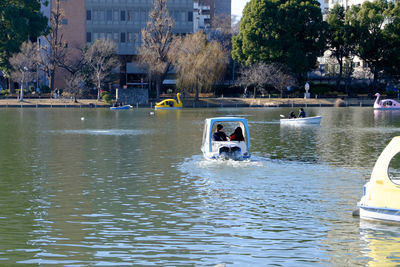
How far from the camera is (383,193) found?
17.2 m

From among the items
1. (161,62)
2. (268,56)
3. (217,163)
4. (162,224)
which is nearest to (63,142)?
(217,163)

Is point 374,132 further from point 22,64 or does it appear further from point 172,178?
point 22,64

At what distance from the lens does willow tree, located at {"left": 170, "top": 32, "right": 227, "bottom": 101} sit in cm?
10194

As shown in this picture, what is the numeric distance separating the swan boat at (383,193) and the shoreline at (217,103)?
85.4m

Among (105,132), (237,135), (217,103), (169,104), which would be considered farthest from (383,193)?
(217,103)

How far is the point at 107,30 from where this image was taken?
131 m

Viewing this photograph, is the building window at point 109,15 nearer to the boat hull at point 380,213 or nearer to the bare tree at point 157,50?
the bare tree at point 157,50

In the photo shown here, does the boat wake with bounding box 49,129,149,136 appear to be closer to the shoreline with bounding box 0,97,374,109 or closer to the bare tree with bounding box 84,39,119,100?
the shoreline with bounding box 0,97,374,109

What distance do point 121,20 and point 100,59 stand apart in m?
25.7

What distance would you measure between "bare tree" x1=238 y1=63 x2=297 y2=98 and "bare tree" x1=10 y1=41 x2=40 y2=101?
111ft

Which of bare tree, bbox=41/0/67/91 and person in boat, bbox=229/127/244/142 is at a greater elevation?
bare tree, bbox=41/0/67/91

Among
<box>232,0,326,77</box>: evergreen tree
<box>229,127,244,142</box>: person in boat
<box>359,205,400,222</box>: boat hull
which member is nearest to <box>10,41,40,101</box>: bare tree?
<box>232,0,326,77</box>: evergreen tree

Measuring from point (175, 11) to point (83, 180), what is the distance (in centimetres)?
10827

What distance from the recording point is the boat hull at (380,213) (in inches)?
682
